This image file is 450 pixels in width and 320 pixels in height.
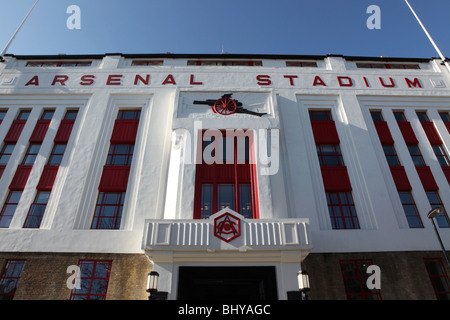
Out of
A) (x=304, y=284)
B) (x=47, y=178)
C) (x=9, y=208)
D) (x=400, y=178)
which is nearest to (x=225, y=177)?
(x=304, y=284)

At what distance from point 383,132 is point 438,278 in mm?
9951

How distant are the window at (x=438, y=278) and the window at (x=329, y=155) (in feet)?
24.0

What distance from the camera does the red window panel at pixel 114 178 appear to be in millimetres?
17234

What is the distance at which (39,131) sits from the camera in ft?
64.4

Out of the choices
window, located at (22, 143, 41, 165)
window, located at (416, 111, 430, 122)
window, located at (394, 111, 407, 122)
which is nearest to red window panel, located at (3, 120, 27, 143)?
window, located at (22, 143, 41, 165)

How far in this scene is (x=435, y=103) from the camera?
21844 mm

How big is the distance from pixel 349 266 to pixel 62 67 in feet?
84.0

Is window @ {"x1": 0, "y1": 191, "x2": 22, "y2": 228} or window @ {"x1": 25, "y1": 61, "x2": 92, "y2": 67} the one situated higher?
window @ {"x1": 25, "y1": 61, "x2": 92, "y2": 67}

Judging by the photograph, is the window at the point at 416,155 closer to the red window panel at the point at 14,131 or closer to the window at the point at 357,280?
the window at the point at 357,280

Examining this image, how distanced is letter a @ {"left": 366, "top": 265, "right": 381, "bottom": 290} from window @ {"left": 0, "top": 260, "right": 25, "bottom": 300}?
1788 cm

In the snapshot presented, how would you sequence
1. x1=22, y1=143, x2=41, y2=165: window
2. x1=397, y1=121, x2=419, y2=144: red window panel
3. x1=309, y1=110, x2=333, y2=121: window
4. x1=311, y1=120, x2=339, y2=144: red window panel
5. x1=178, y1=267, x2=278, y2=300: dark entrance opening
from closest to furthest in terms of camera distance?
x1=178, y1=267, x2=278, y2=300: dark entrance opening
x1=22, y1=143, x2=41, y2=165: window
x1=311, y1=120, x2=339, y2=144: red window panel
x1=397, y1=121, x2=419, y2=144: red window panel
x1=309, y1=110, x2=333, y2=121: window

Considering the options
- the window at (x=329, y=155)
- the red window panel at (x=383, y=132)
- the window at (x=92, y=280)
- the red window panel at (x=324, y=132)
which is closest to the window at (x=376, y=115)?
the red window panel at (x=383, y=132)

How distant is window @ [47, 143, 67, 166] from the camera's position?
1825 centimetres

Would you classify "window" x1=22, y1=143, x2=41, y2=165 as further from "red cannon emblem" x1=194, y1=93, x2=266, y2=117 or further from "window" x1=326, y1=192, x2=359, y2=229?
"window" x1=326, y1=192, x2=359, y2=229
